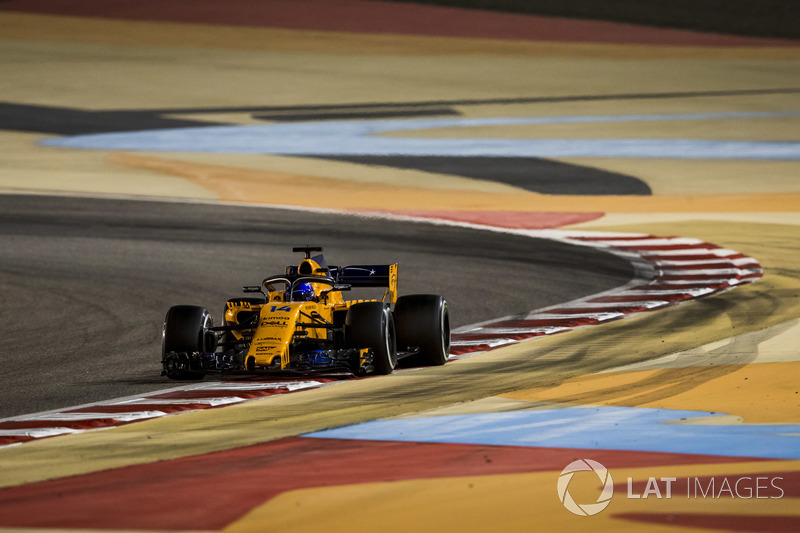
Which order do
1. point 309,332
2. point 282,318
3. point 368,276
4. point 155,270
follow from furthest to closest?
point 155,270
point 368,276
point 309,332
point 282,318

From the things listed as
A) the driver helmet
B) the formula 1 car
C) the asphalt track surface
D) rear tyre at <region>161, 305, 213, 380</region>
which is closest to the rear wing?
the formula 1 car

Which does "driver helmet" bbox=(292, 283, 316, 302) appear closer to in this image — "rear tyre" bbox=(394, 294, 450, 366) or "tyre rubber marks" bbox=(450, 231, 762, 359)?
"rear tyre" bbox=(394, 294, 450, 366)

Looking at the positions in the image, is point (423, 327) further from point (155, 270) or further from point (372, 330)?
point (155, 270)

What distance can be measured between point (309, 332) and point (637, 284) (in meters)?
6.07

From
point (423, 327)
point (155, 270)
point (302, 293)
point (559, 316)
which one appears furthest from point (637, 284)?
point (302, 293)

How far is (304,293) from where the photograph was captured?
10.4 m

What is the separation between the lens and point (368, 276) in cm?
1113

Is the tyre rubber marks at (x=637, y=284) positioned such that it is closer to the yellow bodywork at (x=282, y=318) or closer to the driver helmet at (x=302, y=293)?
the yellow bodywork at (x=282, y=318)

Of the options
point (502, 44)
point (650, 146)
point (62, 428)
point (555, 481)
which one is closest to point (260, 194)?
point (650, 146)

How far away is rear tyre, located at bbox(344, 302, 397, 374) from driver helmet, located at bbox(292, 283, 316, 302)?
45 cm

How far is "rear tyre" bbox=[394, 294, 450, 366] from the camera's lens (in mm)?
10500

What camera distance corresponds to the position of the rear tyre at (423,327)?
10500mm

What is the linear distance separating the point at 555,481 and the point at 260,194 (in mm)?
18157

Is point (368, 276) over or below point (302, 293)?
over
